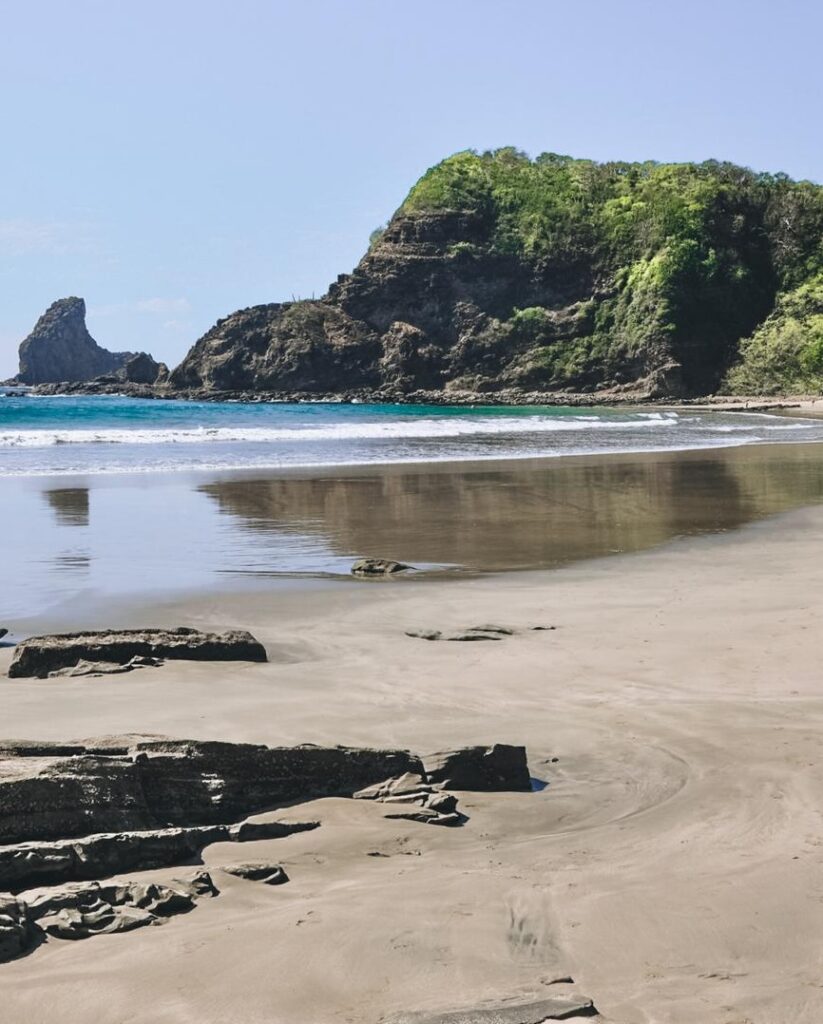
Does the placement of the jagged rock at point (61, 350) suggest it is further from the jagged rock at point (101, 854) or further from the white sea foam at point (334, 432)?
the jagged rock at point (101, 854)

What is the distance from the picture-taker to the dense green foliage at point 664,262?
95.2 meters

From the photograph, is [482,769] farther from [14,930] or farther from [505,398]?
[505,398]

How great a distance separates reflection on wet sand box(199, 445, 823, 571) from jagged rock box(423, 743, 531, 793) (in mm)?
7157

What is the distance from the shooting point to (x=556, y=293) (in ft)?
347

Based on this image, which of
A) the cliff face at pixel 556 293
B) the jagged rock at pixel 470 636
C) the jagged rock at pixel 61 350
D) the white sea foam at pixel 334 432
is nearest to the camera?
the jagged rock at pixel 470 636

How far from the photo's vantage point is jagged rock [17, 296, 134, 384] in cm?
18438

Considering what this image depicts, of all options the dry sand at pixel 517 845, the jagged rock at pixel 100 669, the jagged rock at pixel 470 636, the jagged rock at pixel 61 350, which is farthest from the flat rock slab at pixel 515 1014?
the jagged rock at pixel 61 350

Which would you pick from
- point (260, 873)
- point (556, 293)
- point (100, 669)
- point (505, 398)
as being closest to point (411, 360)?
point (505, 398)

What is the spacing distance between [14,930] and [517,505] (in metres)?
15.7

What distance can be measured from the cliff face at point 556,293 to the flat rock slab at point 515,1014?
91.2 metres

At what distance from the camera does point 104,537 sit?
14.8m

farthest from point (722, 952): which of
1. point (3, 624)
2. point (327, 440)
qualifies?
point (327, 440)

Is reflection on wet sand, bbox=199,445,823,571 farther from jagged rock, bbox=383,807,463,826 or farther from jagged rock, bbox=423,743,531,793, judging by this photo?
jagged rock, bbox=383,807,463,826

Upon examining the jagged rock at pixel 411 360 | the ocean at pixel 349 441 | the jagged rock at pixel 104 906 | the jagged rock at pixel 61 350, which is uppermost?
the jagged rock at pixel 61 350
